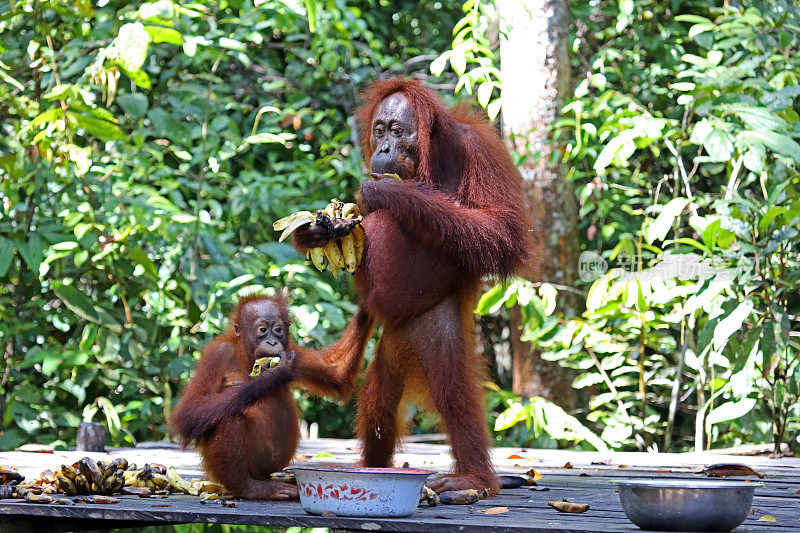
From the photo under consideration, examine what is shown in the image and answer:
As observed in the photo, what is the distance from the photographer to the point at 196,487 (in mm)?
2631

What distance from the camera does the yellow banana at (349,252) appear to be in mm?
2826

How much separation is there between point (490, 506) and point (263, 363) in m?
0.77

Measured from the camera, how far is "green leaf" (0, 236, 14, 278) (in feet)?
13.2

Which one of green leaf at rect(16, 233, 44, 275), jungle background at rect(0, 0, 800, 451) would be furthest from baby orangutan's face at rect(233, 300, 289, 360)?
green leaf at rect(16, 233, 44, 275)

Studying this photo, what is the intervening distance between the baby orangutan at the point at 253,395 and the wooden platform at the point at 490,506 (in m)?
0.16

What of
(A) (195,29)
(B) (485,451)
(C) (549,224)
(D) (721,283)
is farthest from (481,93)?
(B) (485,451)

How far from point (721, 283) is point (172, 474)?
238cm

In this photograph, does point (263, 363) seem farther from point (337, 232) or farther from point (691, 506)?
point (691, 506)

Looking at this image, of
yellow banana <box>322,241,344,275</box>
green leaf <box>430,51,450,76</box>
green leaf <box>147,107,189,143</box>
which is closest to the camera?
yellow banana <box>322,241,344,275</box>

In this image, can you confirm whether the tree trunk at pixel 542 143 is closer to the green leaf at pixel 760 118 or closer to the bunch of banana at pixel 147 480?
the green leaf at pixel 760 118

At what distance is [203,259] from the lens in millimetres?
5199

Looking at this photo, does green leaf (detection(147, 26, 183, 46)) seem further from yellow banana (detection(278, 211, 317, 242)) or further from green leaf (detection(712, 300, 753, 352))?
green leaf (detection(712, 300, 753, 352))

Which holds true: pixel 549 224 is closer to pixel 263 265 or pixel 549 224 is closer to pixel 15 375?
pixel 263 265

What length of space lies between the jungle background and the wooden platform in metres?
0.47
